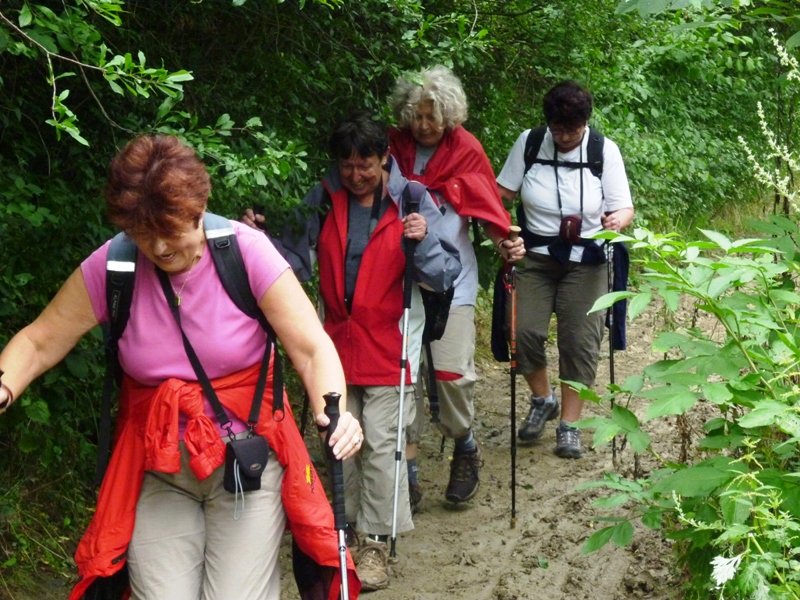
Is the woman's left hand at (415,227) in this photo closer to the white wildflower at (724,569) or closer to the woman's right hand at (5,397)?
the woman's right hand at (5,397)

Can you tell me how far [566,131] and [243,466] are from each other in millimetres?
4209

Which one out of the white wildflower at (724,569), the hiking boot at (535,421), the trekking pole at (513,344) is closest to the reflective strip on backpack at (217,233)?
the white wildflower at (724,569)

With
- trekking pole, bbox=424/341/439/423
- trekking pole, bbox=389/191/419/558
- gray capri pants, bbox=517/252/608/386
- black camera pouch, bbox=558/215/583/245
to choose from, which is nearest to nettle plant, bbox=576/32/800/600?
trekking pole, bbox=389/191/419/558

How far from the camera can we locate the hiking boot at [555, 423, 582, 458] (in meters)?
7.60

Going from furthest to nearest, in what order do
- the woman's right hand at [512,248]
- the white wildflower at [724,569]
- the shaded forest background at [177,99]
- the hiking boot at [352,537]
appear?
the woman's right hand at [512,248] → the hiking boot at [352,537] → the shaded forest background at [177,99] → the white wildflower at [724,569]

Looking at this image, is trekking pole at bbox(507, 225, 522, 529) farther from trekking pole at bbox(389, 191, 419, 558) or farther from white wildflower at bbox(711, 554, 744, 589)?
white wildflower at bbox(711, 554, 744, 589)

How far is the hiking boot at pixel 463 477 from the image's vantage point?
6.91 metres

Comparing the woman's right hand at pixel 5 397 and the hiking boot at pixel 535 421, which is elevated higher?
the woman's right hand at pixel 5 397

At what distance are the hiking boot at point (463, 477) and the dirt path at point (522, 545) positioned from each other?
0.08 metres

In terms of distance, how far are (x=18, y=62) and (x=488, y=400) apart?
5.16 meters

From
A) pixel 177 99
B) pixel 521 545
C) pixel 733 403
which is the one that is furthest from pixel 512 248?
pixel 733 403

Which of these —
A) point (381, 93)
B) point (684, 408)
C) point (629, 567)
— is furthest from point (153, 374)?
point (381, 93)

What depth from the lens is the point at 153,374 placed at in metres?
3.52

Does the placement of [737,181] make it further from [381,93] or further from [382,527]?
[382,527]
